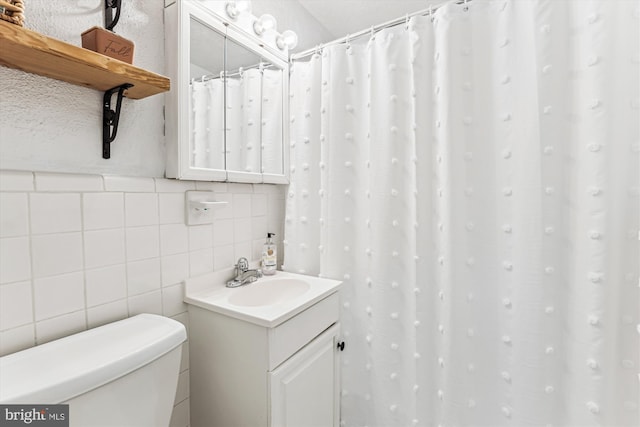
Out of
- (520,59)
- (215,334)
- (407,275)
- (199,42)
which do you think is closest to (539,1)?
(520,59)

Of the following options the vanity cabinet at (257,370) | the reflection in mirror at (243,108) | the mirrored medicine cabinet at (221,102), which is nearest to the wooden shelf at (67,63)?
the mirrored medicine cabinet at (221,102)

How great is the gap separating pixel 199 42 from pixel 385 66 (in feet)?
2.47

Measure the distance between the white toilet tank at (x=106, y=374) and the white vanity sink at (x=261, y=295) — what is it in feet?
0.68

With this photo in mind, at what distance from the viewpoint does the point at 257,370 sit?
3.03 feet

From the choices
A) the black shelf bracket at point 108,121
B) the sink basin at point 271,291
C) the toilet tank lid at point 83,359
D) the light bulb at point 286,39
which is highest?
the light bulb at point 286,39

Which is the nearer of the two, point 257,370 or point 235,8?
point 257,370

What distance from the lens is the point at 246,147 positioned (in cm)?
132

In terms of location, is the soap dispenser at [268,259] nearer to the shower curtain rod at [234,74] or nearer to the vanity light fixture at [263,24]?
the shower curtain rod at [234,74]

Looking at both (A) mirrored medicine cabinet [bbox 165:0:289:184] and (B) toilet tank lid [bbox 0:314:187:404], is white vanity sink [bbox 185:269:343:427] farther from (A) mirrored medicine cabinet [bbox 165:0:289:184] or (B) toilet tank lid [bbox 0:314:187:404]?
(A) mirrored medicine cabinet [bbox 165:0:289:184]

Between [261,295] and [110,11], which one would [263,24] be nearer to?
[110,11]

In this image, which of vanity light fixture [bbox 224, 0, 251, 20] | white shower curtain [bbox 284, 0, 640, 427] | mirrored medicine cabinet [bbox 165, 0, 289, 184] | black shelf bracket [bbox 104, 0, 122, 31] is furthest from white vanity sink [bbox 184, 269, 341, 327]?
vanity light fixture [bbox 224, 0, 251, 20]

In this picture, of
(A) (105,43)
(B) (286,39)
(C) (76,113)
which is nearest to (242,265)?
(C) (76,113)

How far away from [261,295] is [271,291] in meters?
0.05

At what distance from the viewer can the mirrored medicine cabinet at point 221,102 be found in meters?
1.01
